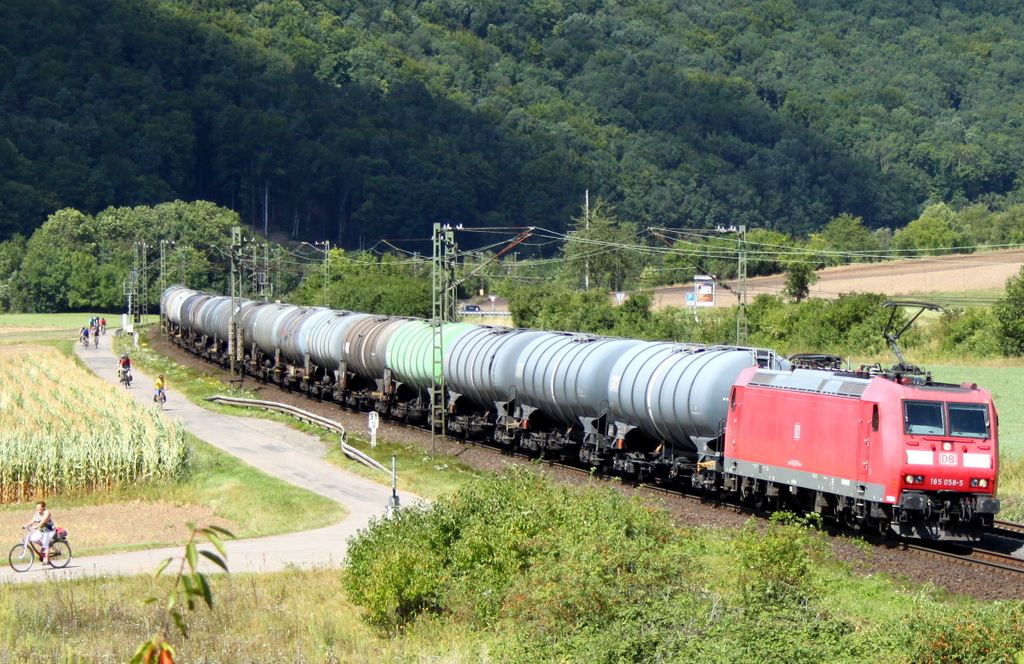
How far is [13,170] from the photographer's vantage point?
177m

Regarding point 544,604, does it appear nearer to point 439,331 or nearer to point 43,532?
point 43,532

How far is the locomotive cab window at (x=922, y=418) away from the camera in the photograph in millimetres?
23266

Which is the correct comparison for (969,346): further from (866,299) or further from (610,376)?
(610,376)

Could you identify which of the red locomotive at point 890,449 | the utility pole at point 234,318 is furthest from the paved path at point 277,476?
the red locomotive at point 890,449

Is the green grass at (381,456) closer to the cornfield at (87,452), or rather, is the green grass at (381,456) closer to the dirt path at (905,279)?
the cornfield at (87,452)

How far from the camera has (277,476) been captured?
127 feet

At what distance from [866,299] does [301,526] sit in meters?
49.9

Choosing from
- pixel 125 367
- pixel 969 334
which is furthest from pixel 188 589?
pixel 969 334

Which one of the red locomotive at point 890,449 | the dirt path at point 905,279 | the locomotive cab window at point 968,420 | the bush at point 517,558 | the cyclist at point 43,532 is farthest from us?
the dirt path at point 905,279

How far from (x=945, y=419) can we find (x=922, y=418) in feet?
1.76

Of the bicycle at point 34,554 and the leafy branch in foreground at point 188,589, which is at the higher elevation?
the leafy branch in foreground at point 188,589

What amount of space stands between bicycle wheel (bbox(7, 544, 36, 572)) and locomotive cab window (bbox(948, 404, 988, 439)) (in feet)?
66.6

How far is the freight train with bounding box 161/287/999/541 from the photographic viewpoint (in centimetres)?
2339

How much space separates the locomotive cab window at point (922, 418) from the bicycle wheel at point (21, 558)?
Answer: 19360 mm
